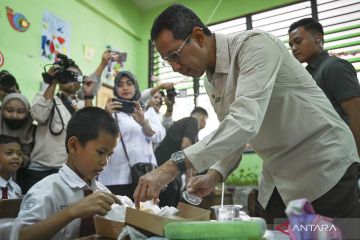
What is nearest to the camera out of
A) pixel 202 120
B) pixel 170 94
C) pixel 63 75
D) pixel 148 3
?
pixel 63 75

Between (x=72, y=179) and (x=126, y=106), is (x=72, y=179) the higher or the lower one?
the lower one

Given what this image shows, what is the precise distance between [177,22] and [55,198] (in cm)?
68

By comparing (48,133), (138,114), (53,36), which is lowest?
(48,133)

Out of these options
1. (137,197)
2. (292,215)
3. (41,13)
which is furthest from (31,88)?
(292,215)

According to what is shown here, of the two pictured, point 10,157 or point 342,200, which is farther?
point 10,157

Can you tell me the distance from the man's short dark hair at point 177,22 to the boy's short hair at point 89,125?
0.42m

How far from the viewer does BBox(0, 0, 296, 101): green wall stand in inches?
113

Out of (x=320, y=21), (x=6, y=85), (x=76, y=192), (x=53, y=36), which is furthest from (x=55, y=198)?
(x=320, y=21)

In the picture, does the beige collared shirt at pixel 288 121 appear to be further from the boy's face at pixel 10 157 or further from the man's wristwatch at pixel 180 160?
the boy's face at pixel 10 157

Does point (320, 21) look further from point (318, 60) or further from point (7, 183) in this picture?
point (7, 183)

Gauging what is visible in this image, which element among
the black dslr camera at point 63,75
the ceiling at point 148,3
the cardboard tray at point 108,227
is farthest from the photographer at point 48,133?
the ceiling at point 148,3

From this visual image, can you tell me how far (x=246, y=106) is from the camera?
84 cm

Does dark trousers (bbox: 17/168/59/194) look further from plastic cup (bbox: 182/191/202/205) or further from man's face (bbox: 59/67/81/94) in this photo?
plastic cup (bbox: 182/191/202/205)

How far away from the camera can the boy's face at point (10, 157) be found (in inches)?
77.4
